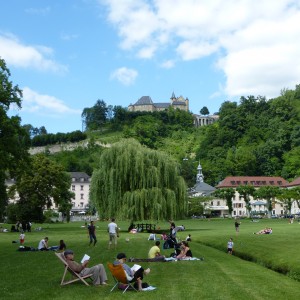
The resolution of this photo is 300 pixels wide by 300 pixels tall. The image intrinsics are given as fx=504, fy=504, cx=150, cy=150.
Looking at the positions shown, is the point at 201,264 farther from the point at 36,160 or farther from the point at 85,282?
the point at 36,160

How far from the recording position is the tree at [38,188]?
67875 millimetres

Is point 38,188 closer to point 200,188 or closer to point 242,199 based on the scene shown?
point 242,199

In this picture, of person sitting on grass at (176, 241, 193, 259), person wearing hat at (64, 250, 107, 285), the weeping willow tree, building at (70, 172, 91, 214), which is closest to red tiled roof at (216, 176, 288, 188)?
building at (70, 172, 91, 214)

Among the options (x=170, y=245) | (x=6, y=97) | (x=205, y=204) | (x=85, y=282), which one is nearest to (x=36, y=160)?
(x=6, y=97)

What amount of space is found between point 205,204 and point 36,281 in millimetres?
119932

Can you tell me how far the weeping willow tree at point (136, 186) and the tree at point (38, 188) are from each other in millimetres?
19906

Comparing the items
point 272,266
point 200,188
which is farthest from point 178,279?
point 200,188

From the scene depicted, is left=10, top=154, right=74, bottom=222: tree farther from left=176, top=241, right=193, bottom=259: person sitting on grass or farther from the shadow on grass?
left=176, top=241, right=193, bottom=259: person sitting on grass

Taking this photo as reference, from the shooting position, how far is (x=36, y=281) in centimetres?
1554

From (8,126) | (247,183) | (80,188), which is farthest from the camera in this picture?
(80,188)

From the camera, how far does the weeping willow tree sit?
48.1 metres

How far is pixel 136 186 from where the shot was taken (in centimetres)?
4972

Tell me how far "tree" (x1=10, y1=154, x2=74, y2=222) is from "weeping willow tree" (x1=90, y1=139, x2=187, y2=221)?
19906 millimetres

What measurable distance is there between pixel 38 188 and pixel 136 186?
24316 mm
